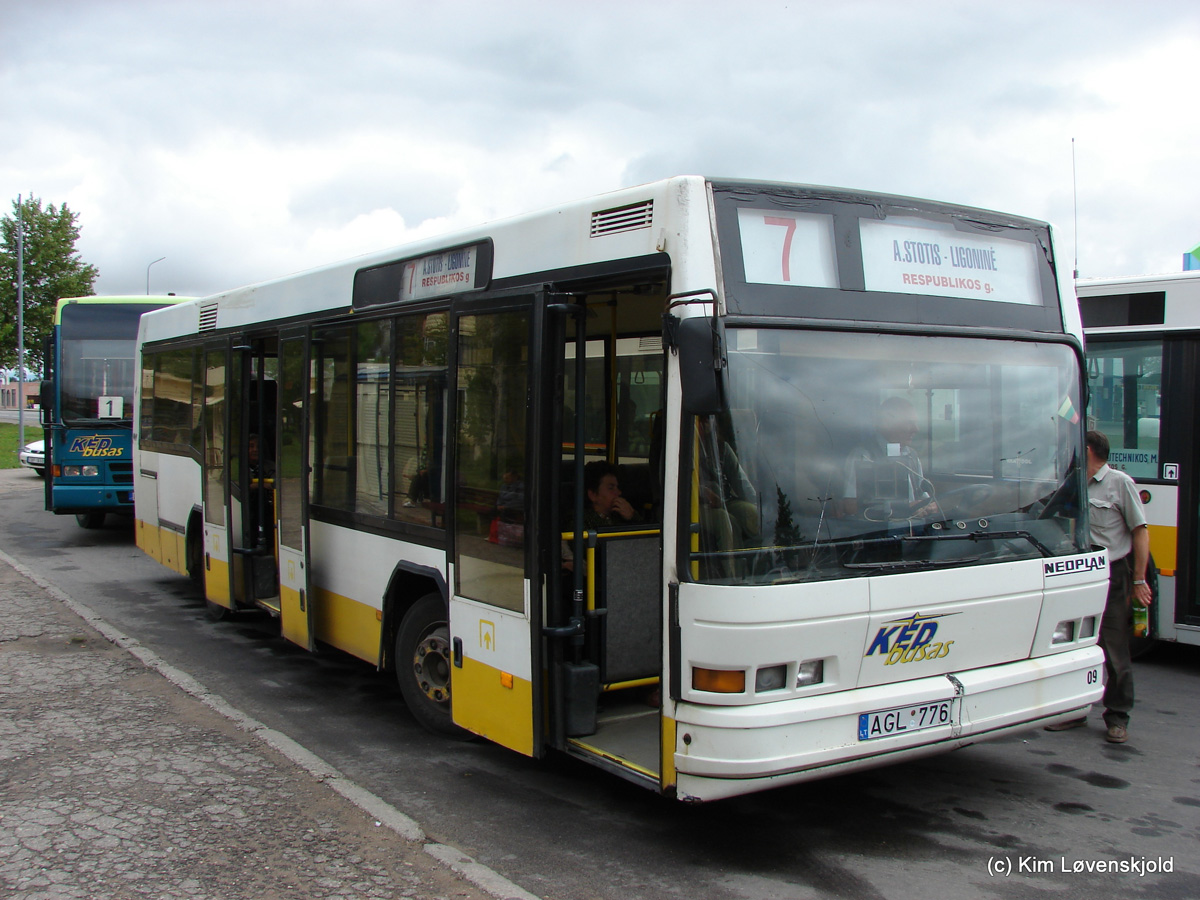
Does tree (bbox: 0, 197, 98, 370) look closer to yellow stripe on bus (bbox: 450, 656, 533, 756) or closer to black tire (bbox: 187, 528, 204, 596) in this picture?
black tire (bbox: 187, 528, 204, 596)

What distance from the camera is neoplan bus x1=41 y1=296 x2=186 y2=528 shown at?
14.3 m

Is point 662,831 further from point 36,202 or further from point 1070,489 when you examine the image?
point 36,202

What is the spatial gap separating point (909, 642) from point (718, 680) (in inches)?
35.4

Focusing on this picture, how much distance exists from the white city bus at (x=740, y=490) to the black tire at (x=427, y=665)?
19 millimetres

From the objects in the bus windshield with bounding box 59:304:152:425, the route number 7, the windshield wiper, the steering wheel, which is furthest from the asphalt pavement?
the bus windshield with bounding box 59:304:152:425

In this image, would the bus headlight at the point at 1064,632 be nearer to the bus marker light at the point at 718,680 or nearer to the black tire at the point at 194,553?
the bus marker light at the point at 718,680

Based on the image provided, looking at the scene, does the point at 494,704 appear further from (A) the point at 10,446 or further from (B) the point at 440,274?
(A) the point at 10,446

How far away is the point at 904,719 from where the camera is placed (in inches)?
167

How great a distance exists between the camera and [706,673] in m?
3.99

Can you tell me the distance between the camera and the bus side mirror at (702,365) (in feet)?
12.5

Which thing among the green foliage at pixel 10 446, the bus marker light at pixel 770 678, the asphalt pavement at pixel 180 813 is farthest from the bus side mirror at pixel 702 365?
the green foliage at pixel 10 446

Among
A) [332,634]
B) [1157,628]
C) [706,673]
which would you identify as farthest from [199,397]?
A: [1157,628]

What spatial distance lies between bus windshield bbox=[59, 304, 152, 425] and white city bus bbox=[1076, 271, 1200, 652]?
1256 cm

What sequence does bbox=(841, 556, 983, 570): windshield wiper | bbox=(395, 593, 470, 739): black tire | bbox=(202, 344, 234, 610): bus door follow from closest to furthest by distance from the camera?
bbox=(841, 556, 983, 570): windshield wiper < bbox=(395, 593, 470, 739): black tire < bbox=(202, 344, 234, 610): bus door
